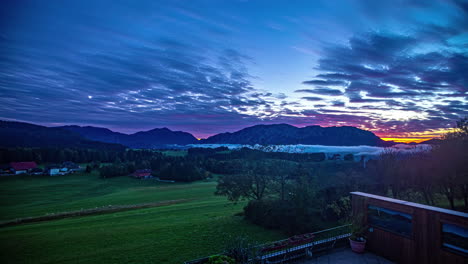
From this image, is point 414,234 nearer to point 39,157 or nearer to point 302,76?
point 302,76

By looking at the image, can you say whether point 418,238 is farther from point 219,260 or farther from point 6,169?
point 6,169

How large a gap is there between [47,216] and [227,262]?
31.5m

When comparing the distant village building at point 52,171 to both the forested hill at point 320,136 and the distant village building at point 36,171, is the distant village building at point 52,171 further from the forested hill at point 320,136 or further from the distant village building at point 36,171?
the forested hill at point 320,136

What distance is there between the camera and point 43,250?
48.5 feet

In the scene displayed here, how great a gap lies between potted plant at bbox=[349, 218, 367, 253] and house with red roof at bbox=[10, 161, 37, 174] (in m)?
96.4

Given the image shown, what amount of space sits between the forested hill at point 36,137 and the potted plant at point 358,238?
115934 mm

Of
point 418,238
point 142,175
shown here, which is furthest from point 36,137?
point 418,238

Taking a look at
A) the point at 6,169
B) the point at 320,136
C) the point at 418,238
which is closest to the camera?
the point at 418,238

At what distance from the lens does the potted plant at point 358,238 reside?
422 inches

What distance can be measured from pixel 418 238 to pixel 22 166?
103130 millimetres

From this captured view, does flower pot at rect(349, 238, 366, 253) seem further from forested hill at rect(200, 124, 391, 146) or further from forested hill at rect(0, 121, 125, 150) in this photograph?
forested hill at rect(0, 121, 125, 150)

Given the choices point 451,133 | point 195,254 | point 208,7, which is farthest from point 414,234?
point 451,133

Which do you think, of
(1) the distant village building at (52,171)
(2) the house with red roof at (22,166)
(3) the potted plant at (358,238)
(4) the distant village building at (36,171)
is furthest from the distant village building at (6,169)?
(3) the potted plant at (358,238)

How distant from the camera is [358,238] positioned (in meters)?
10.9
